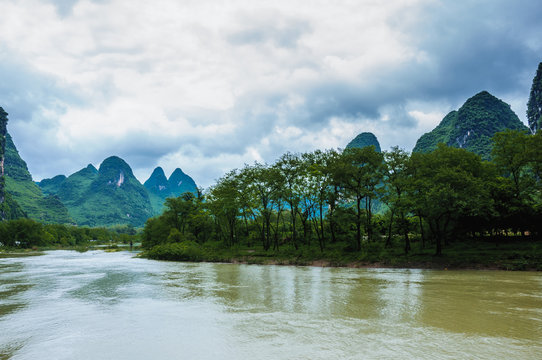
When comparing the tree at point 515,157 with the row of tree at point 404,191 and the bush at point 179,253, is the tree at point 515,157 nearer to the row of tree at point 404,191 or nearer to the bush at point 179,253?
the row of tree at point 404,191

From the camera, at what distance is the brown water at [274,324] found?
7.43 metres

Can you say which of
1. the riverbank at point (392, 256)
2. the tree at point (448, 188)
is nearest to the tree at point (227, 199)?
the riverbank at point (392, 256)

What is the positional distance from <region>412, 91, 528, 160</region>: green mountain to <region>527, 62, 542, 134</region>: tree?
5137mm

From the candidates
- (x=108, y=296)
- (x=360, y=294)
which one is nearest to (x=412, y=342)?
(x=360, y=294)

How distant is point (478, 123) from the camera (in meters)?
130

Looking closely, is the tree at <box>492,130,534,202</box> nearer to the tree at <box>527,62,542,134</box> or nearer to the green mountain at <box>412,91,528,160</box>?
the green mountain at <box>412,91,528,160</box>

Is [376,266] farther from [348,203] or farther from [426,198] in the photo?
[348,203]

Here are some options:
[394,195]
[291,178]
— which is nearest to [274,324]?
[394,195]

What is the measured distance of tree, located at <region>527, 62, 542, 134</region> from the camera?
11747cm

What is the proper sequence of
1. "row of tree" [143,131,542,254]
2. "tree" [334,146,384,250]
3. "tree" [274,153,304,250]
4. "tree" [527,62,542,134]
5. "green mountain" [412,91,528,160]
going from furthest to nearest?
"green mountain" [412,91,528,160] → "tree" [527,62,542,134] → "tree" [274,153,304,250] → "tree" [334,146,384,250] → "row of tree" [143,131,542,254]

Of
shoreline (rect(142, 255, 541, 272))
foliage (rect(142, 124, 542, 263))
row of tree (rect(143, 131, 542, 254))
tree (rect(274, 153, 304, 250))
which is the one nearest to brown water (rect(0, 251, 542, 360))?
shoreline (rect(142, 255, 541, 272))

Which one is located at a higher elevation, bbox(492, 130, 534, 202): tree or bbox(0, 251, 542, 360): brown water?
bbox(492, 130, 534, 202): tree

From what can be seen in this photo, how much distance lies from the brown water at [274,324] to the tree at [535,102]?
134559 millimetres

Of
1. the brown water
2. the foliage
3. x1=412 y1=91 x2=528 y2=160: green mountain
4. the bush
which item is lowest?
the bush
